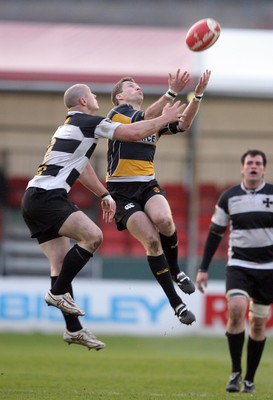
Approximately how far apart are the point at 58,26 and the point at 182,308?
50.0 feet

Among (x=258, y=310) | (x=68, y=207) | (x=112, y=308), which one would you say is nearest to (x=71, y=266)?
(x=68, y=207)

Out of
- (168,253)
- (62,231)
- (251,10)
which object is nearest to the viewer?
(62,231)

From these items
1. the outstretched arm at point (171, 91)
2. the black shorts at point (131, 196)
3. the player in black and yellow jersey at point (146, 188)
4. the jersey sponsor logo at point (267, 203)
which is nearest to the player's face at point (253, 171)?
the jersey sponsor logo at point (267, 203)

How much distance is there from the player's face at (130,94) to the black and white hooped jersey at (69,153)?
0.80 metres

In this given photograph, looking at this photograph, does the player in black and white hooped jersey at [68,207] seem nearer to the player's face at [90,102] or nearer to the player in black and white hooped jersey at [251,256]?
the player's face at [90,102]

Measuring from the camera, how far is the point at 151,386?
12219 mm

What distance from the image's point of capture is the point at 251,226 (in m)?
12.1

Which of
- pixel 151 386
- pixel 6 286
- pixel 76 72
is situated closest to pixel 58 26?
pixel 76 72

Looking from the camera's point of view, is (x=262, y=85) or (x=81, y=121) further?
(x=262, y=85)

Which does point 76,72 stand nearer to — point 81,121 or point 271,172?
point 271,172

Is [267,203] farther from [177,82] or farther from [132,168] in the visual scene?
[177,82]

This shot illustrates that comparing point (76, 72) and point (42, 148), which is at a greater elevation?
point (76, 72)

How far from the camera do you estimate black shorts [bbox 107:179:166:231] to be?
36.6 ft

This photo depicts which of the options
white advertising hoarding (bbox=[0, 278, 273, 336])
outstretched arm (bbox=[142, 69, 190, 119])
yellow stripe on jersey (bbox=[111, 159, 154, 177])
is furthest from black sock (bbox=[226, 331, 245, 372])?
white advertising hoarding (bbox=[0, 278, 273, 336])
